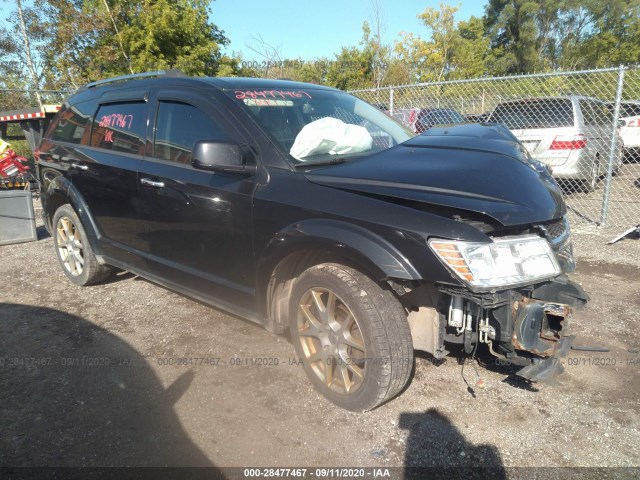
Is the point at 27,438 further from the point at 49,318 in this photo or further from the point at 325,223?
the point at 325,223

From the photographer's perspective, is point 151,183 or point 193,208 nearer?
point 193,208

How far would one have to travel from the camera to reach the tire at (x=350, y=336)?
2.37m

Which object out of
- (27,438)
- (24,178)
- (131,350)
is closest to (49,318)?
(131,350)

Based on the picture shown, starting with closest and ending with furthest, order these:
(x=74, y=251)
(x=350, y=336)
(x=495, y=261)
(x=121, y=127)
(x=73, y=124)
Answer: (x=495, y=261) → (x=350, y=336) → (x=121, y=127) → (x=73, y=124) → (x=74, y=251)

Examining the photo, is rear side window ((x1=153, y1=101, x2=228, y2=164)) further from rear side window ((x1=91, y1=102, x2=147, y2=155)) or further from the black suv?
rear side window ((x1=91, y1=102, x2=147, y2=155))

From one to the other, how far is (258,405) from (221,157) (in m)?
1.51

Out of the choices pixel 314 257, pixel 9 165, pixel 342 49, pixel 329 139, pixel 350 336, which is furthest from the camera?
pixel 342 49

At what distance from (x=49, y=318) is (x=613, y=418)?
4353mm

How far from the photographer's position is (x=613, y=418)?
2.55m

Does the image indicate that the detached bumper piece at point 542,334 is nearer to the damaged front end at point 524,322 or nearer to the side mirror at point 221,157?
the damaged front end at point 524,322

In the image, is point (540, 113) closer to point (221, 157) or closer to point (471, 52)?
point (221, 157)

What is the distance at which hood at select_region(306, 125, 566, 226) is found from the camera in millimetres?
2229

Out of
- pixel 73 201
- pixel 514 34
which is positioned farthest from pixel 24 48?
pixel 514 34

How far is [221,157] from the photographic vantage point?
2.67 metres
